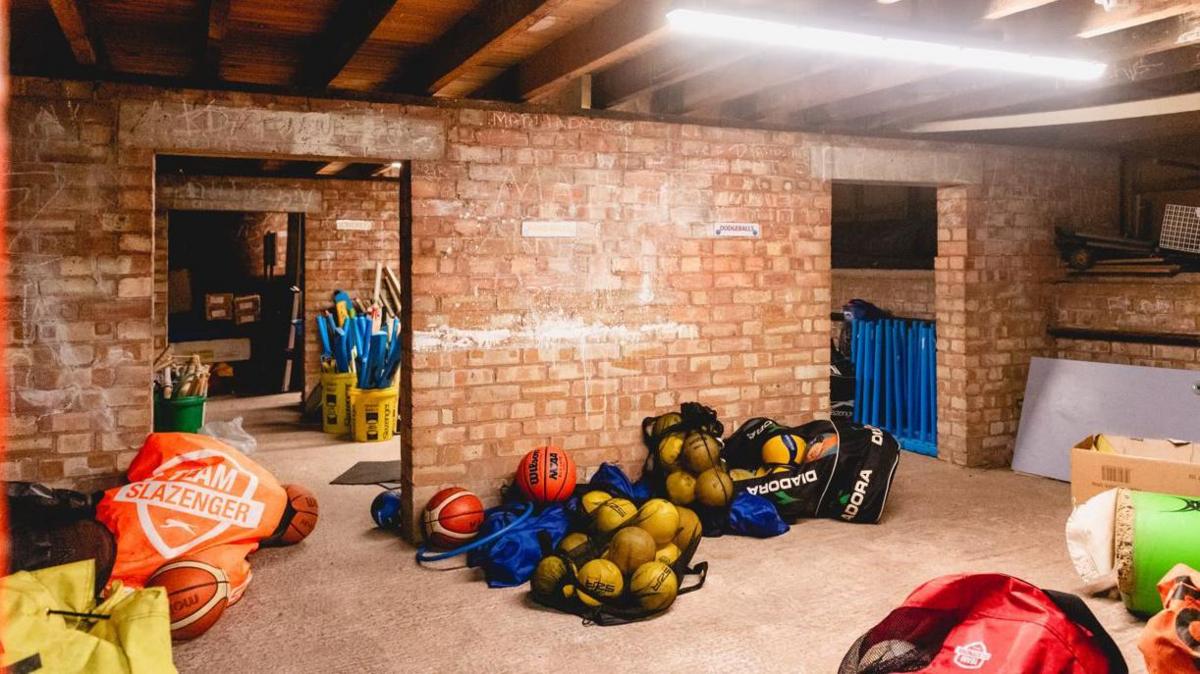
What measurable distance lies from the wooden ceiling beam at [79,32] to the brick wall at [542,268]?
0.66 feet

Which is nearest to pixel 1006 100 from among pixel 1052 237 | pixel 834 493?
pixel 1052 237

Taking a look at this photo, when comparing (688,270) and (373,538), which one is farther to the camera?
(688,270)

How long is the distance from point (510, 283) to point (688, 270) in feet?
3.93

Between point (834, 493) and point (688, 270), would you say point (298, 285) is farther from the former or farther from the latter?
point (834, 493)

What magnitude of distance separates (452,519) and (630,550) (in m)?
1.15

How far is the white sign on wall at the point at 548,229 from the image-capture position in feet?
16.1

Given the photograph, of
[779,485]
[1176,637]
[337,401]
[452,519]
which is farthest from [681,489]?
[337,401]

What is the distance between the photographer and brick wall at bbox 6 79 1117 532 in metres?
4.13

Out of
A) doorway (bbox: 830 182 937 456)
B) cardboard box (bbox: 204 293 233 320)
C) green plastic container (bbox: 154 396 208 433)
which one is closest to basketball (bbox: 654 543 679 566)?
doorway (bbox: 830 182 937 456)

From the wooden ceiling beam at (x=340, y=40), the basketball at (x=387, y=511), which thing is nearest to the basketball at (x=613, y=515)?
the basketball at (x=387, y=511)

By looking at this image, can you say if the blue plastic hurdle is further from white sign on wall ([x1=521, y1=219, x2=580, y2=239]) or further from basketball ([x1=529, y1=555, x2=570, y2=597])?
A: basketball ([x1=529, y1=555, x2=570, y2=597])

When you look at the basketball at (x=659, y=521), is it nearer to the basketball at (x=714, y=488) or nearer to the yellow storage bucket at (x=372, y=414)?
the basketball at (x=714, y=488)

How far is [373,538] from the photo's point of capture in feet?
16.1

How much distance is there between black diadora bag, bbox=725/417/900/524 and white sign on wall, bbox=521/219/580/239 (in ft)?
5.78
